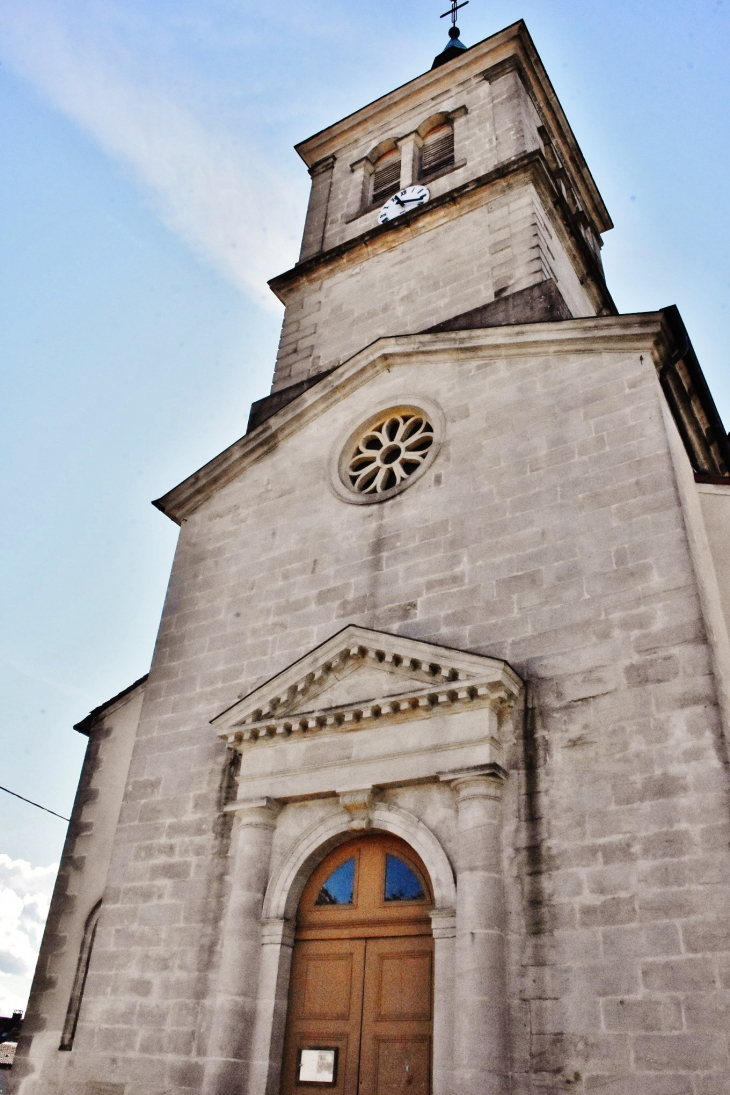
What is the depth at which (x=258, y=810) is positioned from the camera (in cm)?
805

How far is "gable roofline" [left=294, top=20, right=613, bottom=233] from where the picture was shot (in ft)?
48.2

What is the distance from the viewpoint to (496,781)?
6992 mm

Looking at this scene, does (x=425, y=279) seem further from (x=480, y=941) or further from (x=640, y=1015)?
(x=640, y=1015)

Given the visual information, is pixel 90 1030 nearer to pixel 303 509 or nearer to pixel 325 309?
pixel 303 509

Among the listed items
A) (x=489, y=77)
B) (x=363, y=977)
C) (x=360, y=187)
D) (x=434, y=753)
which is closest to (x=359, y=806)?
(x=434, y=753)

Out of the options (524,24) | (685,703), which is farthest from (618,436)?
(524,24)

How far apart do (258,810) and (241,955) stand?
3.94ft

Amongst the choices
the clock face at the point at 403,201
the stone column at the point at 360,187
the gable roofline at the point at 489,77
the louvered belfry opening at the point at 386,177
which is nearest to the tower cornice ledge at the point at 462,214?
the clock face at the point at 403,201

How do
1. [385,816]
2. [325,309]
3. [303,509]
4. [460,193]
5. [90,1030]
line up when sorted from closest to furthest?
[385,816] → [90,1030] → [303,509] → [460,193] → [325,309]

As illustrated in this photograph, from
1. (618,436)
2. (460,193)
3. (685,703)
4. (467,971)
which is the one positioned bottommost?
(467,971)

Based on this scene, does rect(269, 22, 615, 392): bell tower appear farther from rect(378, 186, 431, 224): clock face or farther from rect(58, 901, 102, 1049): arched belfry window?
rect(58, 901, 102, 1049): arched belfry window

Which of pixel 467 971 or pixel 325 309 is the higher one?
pixel 325 309

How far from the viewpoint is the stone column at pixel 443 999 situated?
6258 mm

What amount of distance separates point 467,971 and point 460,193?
10.3m
